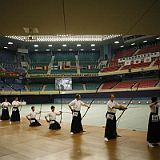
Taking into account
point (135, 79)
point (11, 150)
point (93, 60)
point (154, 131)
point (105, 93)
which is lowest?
point (11, 150)

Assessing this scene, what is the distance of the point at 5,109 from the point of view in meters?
14.9

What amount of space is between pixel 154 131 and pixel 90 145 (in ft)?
6.76

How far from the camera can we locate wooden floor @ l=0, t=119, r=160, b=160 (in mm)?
5798

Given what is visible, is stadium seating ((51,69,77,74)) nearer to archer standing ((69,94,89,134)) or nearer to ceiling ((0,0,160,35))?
archer standing ((69,94,89,134))

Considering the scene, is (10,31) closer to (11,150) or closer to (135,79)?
(11,150)

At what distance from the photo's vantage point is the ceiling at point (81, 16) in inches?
154

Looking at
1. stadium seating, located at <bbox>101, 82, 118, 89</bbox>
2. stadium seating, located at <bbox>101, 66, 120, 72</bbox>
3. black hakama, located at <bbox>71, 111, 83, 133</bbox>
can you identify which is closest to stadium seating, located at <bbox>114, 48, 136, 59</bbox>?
stadium seating, located at <bbox>101, 66, 120, 72</bbox>

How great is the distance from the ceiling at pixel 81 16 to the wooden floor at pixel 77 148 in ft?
10.7

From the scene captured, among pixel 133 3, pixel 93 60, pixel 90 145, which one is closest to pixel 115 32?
pixel 133 3

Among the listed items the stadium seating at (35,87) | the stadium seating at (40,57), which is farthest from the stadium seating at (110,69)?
the stadium seating at (35,87)

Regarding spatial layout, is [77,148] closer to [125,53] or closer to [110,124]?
[110,124]

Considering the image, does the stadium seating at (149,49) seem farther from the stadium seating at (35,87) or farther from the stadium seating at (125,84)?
the stadium seating at (35,87)

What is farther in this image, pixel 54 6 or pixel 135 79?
pixel 135 79

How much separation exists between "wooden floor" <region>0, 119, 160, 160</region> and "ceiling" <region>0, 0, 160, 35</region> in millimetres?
3274
